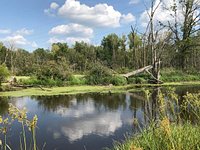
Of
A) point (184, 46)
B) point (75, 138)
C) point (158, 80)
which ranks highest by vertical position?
point (184, 46)

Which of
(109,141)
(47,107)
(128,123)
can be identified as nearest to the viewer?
(109,141)

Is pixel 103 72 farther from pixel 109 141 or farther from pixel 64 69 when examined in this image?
pixel 109 141

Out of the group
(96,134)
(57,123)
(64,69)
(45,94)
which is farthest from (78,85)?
(96,134)

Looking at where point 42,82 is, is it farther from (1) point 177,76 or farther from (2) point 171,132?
(2) point 171,132

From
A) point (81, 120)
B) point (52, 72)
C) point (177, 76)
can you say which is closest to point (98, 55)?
point (177, 76)

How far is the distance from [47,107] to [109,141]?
6.52 m

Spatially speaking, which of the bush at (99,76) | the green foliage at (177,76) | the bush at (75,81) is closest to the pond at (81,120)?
the bush at (75,81)

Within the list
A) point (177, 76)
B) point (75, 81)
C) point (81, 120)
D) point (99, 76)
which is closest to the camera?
point (81, 120)

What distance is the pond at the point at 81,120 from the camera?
25.7 feet

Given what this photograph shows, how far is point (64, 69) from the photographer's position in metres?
23.0

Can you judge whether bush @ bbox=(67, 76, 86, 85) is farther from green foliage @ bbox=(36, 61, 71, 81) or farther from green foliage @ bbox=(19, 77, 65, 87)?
green foliage @ bbox=(19, 77, 65, 87)

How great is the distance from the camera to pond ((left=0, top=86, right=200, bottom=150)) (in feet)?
25.7

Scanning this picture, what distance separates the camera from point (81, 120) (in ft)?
35.2

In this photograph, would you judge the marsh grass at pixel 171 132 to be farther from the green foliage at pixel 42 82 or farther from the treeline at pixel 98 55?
the treeline at pixel 98 55
